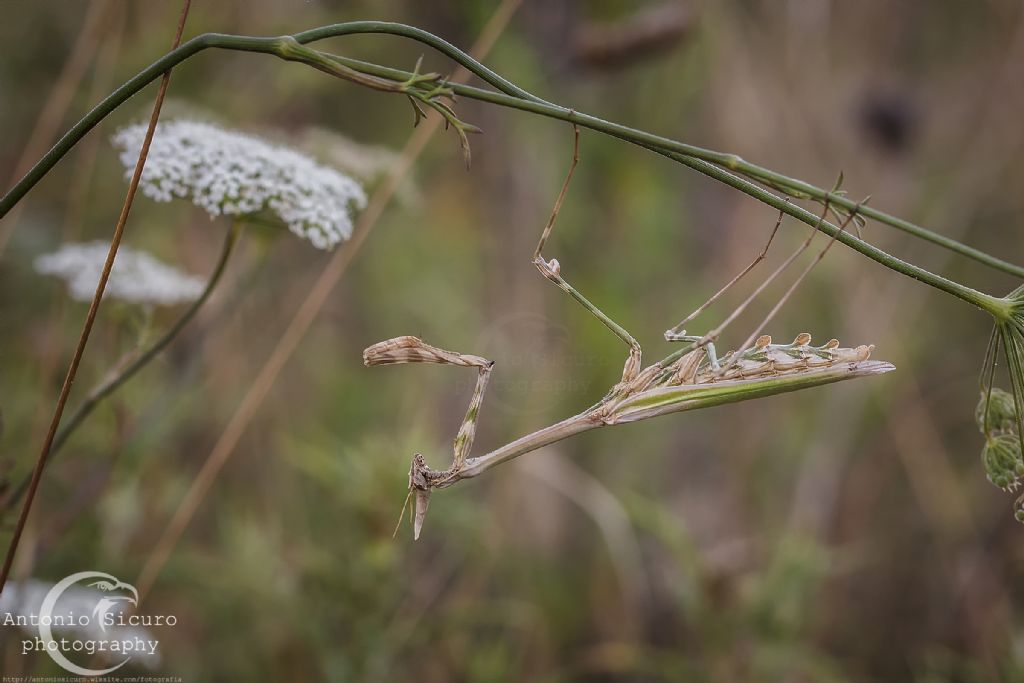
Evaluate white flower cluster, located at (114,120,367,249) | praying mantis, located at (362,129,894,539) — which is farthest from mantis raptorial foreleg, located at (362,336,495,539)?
white flower cluster, located at (114,120,367,249)

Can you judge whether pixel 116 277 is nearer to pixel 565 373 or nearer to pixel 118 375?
pixel 118 375

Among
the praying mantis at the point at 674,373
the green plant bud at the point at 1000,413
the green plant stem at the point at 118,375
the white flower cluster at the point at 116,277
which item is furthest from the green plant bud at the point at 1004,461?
the white flower cluster at the point at 116,277

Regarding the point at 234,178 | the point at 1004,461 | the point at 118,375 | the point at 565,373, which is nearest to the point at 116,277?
the point at 118,375

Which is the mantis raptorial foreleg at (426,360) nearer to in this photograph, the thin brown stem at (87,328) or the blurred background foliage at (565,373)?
the thin brown stem at (87,328)

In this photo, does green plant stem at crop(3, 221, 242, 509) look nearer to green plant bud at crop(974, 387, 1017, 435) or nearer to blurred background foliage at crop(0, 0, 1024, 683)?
blurred background foliage at crop(0, 0, 1024, 683)

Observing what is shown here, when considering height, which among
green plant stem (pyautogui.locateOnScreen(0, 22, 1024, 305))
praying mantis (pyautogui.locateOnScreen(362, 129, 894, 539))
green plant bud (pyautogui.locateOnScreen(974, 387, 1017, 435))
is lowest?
green plant bud (pyautogui.locateOnScreen(974, 387, 1017, 435))

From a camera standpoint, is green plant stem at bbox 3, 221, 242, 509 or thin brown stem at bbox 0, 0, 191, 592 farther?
green plant stem at bbox 3, 221, 242, 509
